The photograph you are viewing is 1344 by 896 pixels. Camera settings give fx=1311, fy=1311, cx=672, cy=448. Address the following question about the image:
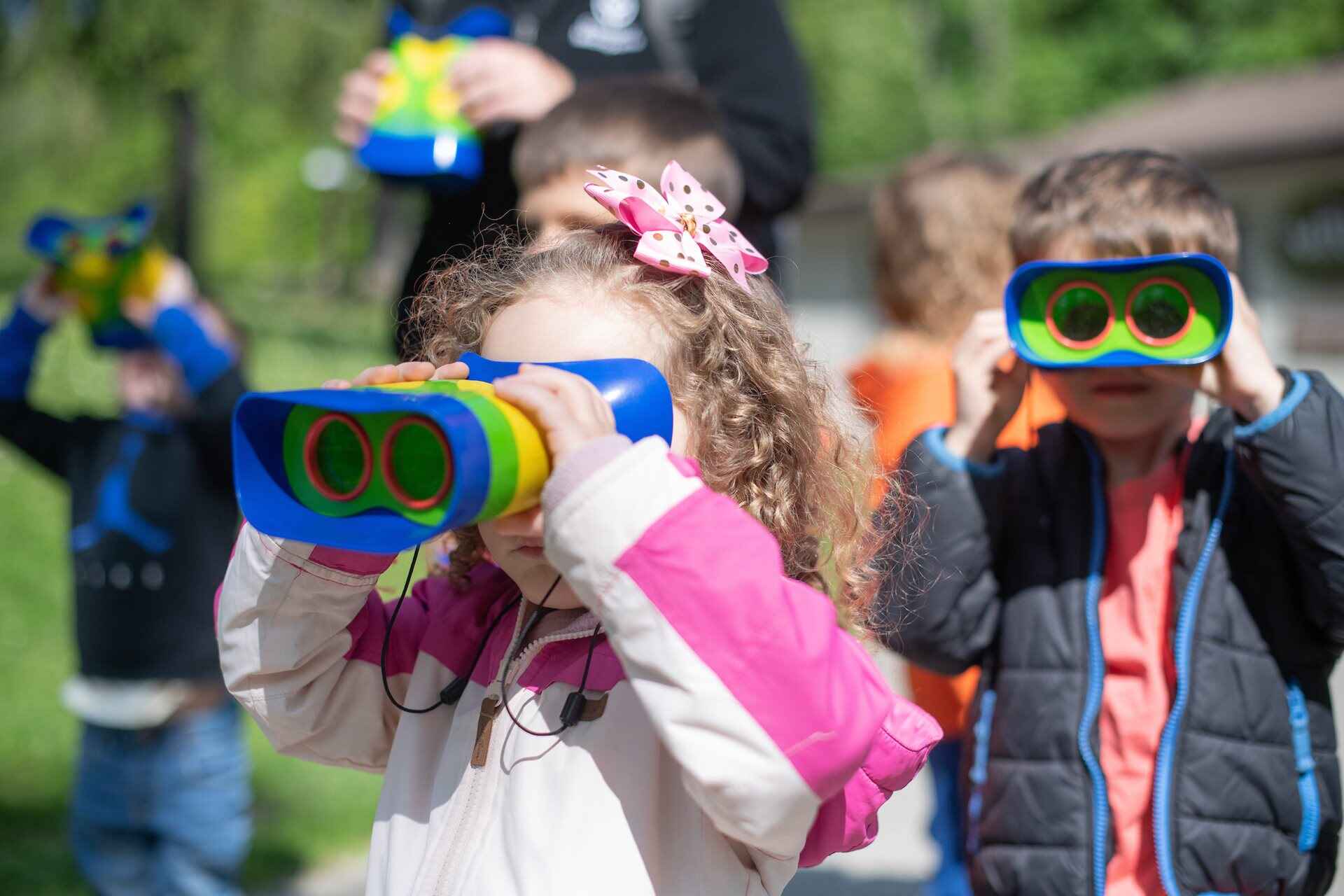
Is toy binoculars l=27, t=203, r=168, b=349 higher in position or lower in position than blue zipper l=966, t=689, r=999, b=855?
higher

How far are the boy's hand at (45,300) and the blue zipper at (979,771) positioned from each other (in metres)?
2.54

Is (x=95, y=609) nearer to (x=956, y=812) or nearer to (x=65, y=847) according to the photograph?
(x=65, y=847)

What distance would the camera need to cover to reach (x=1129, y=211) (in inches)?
81.5

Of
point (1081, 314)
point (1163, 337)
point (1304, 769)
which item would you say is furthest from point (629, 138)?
point (1304, 769)

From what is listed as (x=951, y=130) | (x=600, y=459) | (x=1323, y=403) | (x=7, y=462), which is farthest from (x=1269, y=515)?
(x=951, y=130)

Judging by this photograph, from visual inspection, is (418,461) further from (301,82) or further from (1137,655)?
(301,82)

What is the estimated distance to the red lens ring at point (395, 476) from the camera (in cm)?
118

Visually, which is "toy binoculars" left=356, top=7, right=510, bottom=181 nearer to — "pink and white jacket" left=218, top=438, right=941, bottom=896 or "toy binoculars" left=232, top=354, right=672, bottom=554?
"pink and white jacket" left=218, top=438, right=941, bottom=896

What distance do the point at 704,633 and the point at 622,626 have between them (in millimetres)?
81

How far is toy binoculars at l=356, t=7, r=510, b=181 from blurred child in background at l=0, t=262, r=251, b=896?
970 millimetres

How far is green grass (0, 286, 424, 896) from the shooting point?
3.95 metres

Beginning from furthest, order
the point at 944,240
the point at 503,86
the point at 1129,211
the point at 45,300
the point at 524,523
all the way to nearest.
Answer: the point at 944,240 → the point at 45,300 → the point at 503,86 → the point at 1129,211 → the point at 524,523

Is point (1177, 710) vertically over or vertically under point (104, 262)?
under

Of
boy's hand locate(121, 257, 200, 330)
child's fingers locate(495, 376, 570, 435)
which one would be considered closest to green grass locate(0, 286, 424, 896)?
child's fingers locate(495, 376, 570, 435)
